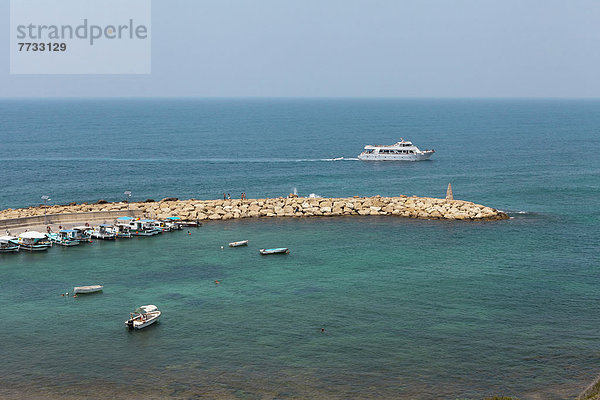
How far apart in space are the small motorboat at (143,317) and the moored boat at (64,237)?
89.3ft

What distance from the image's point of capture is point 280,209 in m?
97.6

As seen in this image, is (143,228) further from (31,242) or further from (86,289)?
(86,289)

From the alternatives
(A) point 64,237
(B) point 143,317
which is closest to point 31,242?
(A) point 64,237

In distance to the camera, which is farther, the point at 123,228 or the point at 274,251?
the point at 123,228

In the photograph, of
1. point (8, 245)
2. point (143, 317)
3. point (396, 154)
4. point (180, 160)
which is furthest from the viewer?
point (396, 154)

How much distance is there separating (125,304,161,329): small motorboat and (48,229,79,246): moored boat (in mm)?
→ 27229

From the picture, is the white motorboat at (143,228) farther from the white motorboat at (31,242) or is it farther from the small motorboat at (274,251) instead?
the small motorboat at (274,251)

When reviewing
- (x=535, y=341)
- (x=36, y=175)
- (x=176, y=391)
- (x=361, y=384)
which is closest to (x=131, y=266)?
(x=176, y=391)

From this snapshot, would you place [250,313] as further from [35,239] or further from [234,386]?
[35,239]

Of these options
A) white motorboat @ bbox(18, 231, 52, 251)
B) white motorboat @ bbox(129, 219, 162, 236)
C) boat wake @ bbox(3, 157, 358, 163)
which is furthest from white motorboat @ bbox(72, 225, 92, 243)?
boat wake @ bbox(3, 157, 358, 163)

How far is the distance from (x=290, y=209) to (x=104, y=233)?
2723 cm

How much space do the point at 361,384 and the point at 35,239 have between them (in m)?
48.8

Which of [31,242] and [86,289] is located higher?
[31,242]

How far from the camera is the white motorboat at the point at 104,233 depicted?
8381 cm
